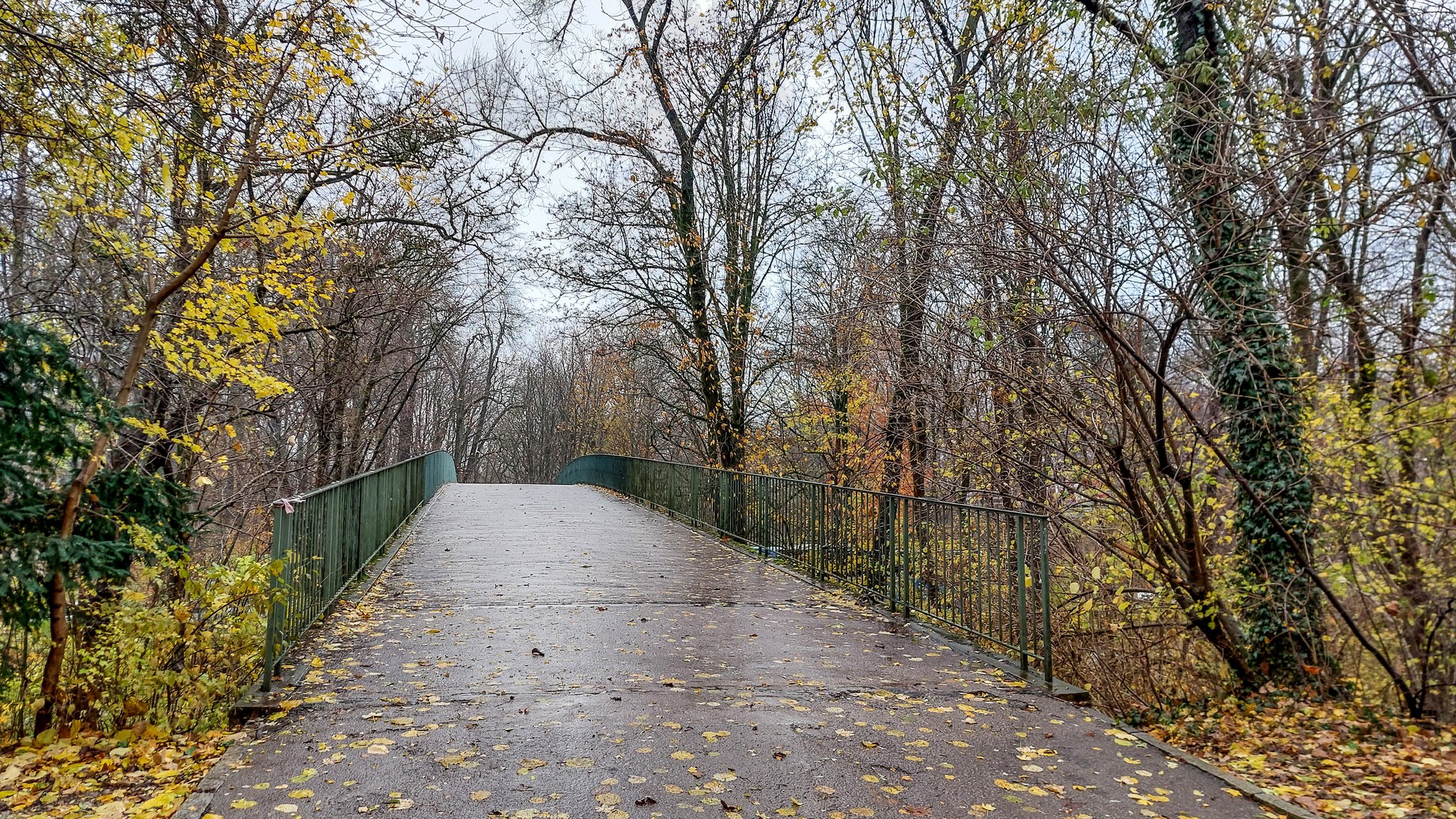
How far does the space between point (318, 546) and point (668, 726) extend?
356 centimetres

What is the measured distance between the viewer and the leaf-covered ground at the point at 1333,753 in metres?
4.52

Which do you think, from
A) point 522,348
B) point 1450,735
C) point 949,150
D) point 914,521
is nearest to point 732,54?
point 949,150

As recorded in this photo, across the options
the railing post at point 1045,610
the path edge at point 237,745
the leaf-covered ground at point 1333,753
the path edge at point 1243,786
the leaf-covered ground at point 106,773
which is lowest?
the leaf-covered ground at point 1333,753

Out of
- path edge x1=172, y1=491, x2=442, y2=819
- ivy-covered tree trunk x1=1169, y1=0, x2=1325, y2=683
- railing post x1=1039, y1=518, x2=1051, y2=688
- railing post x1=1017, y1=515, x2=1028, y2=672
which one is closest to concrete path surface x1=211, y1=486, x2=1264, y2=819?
path edge x1=172, y1=491, x2=442, y2=819

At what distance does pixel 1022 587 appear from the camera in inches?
240

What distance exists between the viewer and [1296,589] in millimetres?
7824

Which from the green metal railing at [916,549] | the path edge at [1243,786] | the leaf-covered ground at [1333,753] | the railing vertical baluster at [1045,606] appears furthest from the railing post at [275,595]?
the leaf-covered ground at [1333,753]

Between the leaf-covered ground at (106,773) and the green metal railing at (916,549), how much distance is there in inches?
198

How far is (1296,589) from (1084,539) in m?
2.64

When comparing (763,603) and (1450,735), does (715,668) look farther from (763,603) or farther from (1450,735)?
(1450,735)

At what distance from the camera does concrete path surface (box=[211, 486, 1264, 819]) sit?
392 cm

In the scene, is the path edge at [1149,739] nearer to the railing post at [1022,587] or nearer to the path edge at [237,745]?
the railing post at [1022,587]

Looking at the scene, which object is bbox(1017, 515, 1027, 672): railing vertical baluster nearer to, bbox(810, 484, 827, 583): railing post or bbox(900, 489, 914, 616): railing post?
bbox(900, 489, 914, 616): railing post

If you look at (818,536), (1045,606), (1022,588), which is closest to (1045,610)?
(1045,606)
